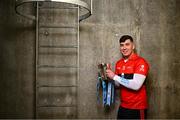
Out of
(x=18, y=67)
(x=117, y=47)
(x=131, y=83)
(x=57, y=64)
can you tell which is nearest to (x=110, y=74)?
(x=131, y=83)

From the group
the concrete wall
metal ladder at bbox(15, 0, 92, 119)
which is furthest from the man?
metal ladder at bbox(15, 0, 92, 119)

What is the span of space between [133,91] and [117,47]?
0.92 meters

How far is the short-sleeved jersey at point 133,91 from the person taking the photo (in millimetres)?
3131

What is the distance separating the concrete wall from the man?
0.55 meters

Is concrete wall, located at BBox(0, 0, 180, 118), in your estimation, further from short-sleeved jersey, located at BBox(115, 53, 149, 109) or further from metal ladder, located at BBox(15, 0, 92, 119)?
short-sleeved jersey, located at BBox(115, 53, 149, 109)

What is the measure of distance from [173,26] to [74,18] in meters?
1.59

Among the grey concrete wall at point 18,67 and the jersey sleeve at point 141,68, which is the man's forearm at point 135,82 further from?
the grey concrete wall at point 18,67

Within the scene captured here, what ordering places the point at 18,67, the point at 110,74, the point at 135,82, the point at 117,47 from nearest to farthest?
the point at 135,82 → the point at 110,74 → the point at 18,67 → the point at 117,47

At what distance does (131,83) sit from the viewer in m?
3.09

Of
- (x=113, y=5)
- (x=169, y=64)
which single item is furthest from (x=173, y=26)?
(x=113, y=5)

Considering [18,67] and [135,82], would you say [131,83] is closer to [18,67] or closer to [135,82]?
[135,82]

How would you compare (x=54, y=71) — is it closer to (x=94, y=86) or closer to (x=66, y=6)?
(x=94, y=86)

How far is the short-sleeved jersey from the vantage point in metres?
3.13

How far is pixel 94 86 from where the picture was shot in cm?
382
